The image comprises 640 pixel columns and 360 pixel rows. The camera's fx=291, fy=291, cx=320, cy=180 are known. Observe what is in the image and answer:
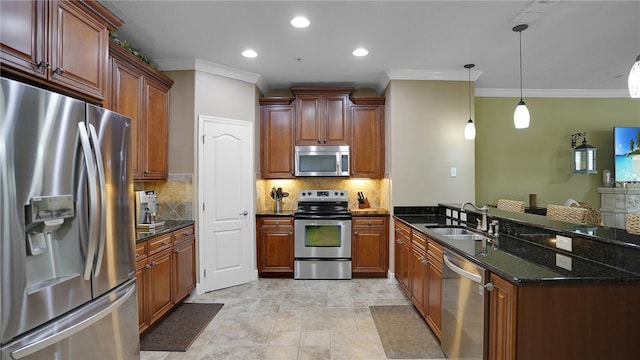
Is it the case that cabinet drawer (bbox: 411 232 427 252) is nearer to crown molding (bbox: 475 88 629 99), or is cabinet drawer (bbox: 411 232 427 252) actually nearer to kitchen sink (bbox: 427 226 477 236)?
kitchen sink (bbox: 427 226 477 236)

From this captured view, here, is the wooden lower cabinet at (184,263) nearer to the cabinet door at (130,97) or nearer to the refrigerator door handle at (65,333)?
the cabinet door at (130,97)

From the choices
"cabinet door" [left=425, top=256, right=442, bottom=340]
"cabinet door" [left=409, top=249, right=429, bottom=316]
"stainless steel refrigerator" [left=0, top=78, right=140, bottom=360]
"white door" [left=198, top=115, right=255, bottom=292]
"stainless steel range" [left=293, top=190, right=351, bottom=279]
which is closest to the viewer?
"stainless steel refrigerator" [left=0, top=78, right=140, bottom=360]

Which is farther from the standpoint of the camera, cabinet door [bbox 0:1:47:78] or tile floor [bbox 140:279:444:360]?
tile floor [bbox 140:279:444:360]

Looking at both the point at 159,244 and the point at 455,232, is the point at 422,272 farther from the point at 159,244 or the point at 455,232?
the point at 159,244

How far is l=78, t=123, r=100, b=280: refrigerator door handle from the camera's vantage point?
1.48 metres

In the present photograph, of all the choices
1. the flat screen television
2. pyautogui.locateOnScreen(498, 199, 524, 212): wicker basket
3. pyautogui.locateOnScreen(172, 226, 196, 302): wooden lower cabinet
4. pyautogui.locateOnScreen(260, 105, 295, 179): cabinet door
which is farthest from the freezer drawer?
the flat screen television

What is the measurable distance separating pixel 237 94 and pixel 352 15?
190cm

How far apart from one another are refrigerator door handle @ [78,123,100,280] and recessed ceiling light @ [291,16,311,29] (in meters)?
1.84

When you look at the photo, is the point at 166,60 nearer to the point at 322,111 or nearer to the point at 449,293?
the point at 322,111

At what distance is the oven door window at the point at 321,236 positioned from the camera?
397 centimetres

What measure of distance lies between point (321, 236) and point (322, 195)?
0.62 metres

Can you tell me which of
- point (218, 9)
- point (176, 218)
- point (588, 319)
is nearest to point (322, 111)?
point (218, 9)

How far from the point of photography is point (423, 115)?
3838 millimetres

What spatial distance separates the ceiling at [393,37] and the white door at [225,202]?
871 mm
